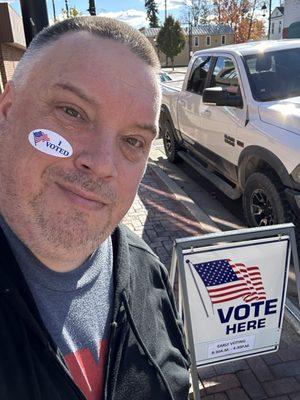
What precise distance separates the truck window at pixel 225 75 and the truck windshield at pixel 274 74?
0.66 ft

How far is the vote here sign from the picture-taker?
7.77 feet

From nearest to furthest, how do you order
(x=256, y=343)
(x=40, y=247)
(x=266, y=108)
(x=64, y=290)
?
(x=40, y=247)
(x=64, y=290)
(x=256, y=343)
(x=266, y=108)

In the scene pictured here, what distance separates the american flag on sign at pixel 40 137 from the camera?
3.69 feet

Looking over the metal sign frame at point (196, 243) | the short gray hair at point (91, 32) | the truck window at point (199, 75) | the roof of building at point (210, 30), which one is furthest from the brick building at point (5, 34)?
the roof of building at point (210, 30)

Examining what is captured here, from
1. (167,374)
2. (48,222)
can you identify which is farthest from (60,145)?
(167,374)

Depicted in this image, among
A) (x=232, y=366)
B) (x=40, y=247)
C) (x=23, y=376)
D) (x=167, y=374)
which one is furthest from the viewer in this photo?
(x=232, y=366)

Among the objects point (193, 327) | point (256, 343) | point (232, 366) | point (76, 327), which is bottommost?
point (232, 366)

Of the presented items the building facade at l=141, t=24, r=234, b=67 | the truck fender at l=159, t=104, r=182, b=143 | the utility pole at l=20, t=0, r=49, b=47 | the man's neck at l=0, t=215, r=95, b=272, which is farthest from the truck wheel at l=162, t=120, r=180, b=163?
the building facade at l=141, t=24, r=234, b=67

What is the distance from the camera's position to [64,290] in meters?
1.24

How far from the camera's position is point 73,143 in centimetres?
114

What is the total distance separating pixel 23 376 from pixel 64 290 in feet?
0.90

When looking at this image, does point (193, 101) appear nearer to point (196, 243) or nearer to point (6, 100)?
point (196, 243)

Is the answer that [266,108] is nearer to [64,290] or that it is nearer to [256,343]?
[256,343]

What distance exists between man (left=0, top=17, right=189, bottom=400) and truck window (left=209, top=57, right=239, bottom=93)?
392cm
